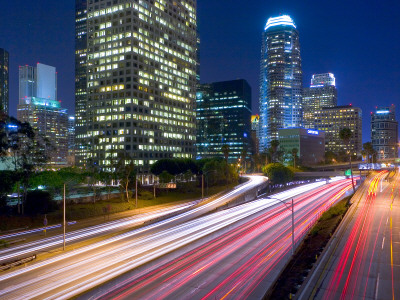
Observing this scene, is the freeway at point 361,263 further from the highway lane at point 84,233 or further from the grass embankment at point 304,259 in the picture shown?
the highway lane at point 84,233

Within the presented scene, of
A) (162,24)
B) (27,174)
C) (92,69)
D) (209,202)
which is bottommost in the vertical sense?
(209,202)

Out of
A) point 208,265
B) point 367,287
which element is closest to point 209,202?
point 208,265

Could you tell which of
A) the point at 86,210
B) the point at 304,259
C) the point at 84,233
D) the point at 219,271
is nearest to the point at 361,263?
the point at 304,259

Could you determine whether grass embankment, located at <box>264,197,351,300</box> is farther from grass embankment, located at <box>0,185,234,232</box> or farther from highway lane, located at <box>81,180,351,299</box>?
grass embankment, located at <box>0,185,234,232</box>

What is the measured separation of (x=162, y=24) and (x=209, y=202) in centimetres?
11314

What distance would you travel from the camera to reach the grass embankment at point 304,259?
26.1 m

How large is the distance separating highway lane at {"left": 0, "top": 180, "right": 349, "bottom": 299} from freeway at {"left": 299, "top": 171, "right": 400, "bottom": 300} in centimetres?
1555

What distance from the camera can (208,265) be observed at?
31.5 m

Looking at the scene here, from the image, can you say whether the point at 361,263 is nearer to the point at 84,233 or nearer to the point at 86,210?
the point at 84,233

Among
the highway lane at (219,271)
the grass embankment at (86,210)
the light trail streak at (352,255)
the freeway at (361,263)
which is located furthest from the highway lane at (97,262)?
the light trail streak at (352,255)

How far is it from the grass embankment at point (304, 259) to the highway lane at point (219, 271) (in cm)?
89

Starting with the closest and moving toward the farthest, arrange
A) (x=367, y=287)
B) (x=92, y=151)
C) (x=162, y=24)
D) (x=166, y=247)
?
1. (x=367, y=287)
2. (x=166, y=247)
3. (x=92, y=151)
4. (x=162, y=24)

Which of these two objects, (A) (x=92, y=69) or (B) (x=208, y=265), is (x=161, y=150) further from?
(B) (x=208, y=265)

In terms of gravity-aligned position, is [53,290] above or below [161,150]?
below
